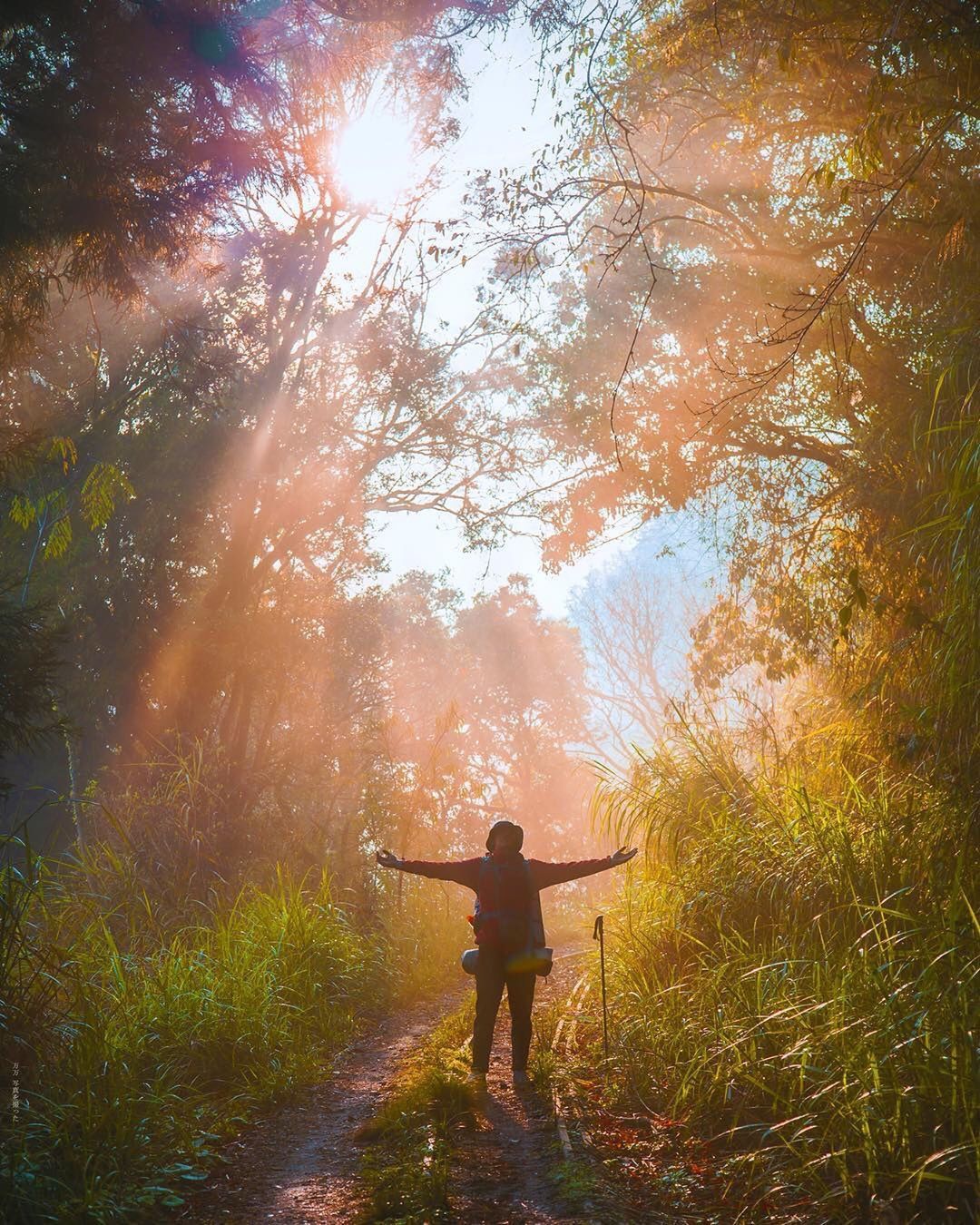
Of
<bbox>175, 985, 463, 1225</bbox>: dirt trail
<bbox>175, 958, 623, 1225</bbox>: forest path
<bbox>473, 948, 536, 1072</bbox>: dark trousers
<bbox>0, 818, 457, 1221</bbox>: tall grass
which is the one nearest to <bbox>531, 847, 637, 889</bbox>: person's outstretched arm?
<bbox>473, 948, 536, 1072</bbox>: dark trousers

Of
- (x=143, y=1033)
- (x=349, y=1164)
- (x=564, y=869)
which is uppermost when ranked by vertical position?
(x=564, y=869)

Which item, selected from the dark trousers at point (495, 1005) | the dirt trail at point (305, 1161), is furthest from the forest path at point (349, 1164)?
the dark trousers at point (495, 1005)

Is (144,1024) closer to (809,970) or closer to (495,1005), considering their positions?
(495,1005)

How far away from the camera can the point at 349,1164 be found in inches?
215

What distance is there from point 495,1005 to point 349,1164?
1876 millimetres

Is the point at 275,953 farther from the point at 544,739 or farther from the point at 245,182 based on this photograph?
the point at 544,739

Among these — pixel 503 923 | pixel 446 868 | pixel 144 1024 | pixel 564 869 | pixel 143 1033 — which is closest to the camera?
pixel 143 1033

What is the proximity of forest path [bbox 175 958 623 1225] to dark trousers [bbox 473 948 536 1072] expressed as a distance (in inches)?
7.8

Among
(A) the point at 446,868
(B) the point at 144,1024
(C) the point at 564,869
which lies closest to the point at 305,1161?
(B) the point at 144,1024

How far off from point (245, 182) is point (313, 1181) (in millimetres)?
6982

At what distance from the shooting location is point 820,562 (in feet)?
37.7

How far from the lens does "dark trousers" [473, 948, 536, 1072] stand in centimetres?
707

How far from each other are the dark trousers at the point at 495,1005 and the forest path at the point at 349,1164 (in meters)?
Result: 0.20

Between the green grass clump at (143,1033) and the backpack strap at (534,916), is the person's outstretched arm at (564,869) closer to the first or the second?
Result: the backpack strap at (534,916)
